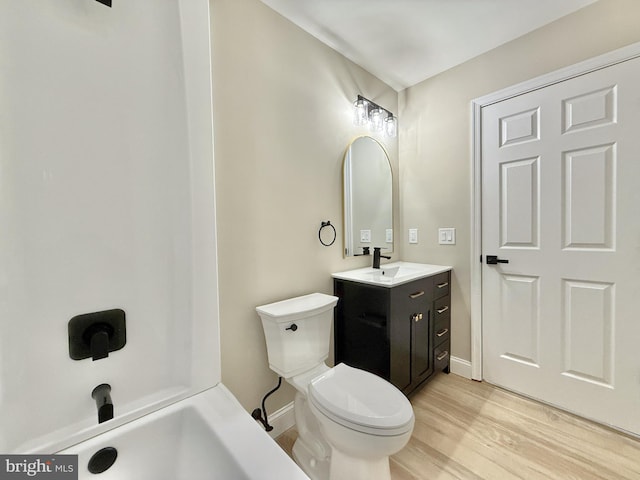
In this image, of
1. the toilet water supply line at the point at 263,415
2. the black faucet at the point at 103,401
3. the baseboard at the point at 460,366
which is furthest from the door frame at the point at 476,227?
the black faucet at the point at 103,401

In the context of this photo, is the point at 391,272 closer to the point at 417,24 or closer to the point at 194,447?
the point at 194,447

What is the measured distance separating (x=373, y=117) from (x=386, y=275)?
1.22m

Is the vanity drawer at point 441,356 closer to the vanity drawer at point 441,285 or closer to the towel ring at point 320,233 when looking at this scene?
the vanity drawer at point 441,285

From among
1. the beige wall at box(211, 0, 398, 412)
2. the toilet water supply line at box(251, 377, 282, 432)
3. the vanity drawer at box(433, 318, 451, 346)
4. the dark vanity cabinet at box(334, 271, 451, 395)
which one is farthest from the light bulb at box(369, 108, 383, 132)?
the toilet water supply line at box(251, 377, 282, 432)

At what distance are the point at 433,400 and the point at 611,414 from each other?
956 millimetres

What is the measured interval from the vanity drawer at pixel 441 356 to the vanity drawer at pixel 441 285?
40 cm

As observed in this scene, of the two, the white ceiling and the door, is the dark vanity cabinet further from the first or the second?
the white ceiling

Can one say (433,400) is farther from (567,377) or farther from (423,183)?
(423,183)

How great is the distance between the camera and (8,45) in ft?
2.12

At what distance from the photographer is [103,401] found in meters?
0.68

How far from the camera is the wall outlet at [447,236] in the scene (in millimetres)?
2111

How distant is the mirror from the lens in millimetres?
1935

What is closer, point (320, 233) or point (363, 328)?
point (363, 328)

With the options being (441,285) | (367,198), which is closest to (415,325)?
(441,285)
